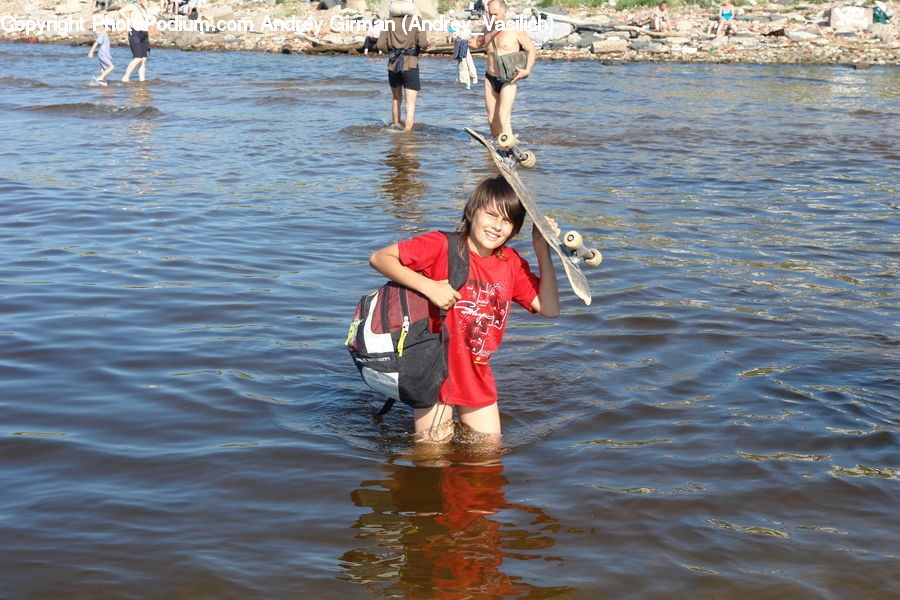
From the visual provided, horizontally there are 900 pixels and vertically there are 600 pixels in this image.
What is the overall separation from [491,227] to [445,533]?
48.7 inches

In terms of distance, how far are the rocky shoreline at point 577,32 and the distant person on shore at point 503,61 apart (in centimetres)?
1662

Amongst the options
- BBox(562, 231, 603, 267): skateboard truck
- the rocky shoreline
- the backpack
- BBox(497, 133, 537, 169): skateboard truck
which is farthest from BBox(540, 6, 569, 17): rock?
BBox(562, 231, 603, 267): skateboard truck

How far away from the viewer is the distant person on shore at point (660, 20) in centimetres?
3288

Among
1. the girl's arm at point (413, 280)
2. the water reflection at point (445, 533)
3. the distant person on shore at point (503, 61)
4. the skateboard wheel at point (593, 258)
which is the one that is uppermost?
the distant person on shore at point (503, 61)

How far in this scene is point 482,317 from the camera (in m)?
4.08

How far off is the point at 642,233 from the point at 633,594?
5.27 metres

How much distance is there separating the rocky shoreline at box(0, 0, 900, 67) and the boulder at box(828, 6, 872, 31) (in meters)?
0.05

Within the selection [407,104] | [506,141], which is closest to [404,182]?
[407,104]

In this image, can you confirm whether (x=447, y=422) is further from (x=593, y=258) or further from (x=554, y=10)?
(x=554, y=10)

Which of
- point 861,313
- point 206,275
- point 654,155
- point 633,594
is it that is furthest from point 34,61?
point 633,594

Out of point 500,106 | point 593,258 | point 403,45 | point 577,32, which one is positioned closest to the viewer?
point 593,258

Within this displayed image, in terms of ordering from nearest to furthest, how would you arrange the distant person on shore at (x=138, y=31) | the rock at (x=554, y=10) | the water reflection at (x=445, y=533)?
the water reflection at (x=445, y=533) → the distant person on shore at (x=138, y=31) → the rock at (x=554, y=10)

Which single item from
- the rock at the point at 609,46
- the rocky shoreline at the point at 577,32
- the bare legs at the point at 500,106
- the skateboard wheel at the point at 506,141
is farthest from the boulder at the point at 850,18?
the skateboard wheel at the point at 506,141

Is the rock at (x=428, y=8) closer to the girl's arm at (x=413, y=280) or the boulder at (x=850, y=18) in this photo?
the boulder at (x=850, y=18)
